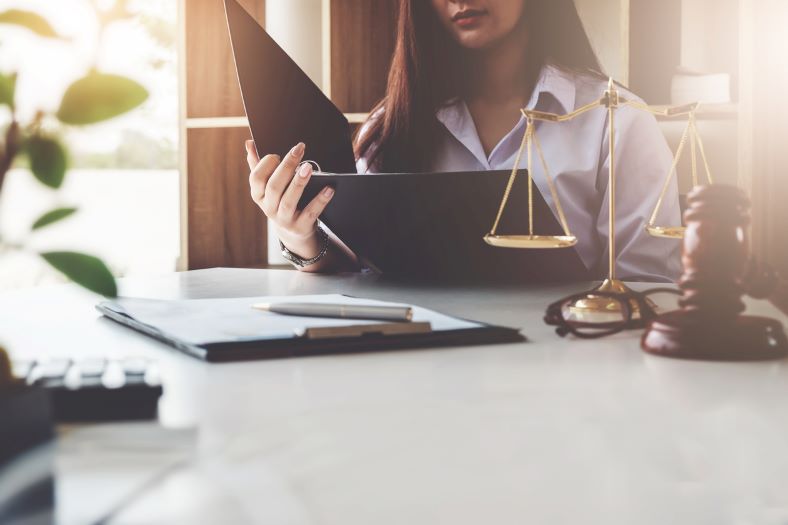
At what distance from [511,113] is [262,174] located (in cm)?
85

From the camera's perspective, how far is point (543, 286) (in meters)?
1.19

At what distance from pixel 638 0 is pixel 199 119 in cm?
156

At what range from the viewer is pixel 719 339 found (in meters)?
0.67

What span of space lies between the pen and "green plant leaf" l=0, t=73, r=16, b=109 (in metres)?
0.47

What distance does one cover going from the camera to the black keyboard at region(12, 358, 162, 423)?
50cm

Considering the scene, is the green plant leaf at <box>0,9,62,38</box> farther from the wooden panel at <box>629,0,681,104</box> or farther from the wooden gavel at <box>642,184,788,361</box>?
the wooden panel at <box>629,0,681,104</box>

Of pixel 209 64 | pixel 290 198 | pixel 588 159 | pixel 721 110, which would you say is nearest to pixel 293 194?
pixel 290 198

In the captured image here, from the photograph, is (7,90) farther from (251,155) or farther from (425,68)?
(425,68)

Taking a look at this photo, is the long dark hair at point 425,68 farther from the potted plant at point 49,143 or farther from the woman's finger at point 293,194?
the potted plant at point 49,143

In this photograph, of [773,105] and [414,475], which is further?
[773,105]

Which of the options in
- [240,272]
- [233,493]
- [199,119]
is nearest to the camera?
[233,493]

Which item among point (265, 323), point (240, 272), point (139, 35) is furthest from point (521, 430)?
point (139, 35)

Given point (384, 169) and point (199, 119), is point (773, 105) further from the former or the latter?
point (199, 119)

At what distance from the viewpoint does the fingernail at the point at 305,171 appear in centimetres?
133
